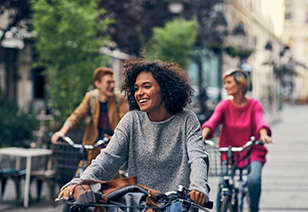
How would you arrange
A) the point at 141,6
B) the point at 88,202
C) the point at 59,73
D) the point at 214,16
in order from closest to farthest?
the point at 88,202 < the point at 59,73 < the point at 141,6 < the point at 214,16

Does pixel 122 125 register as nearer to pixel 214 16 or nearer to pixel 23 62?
pixel 23 62

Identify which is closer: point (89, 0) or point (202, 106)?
point (89, 0)

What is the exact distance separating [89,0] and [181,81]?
7421 millimetres

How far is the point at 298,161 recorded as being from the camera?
48.2 ft

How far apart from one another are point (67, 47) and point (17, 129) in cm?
181

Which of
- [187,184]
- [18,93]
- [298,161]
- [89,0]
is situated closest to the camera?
[187,184]

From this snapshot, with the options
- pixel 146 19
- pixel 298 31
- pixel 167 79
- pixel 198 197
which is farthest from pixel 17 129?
pixel 298 31

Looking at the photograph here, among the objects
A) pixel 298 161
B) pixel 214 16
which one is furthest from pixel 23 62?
pixel 298 161

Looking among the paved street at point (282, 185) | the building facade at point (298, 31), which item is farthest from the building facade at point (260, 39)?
the building facade at point (298, 31)

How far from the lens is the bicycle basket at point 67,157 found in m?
6.54

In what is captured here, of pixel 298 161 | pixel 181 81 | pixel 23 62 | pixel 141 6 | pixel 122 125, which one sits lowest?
pixel 298 161

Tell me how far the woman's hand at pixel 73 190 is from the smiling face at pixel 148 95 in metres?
0.72

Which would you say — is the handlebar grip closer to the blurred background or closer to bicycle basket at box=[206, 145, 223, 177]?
the blurred background

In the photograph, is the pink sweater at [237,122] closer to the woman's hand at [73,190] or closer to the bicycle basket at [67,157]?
the bicycle basket at [67,157]
